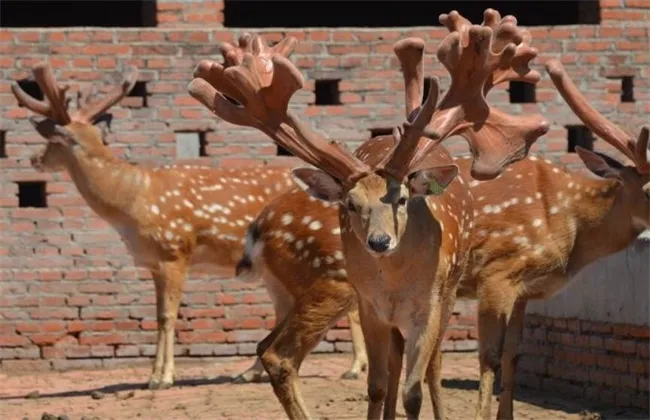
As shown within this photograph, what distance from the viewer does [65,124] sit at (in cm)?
1406

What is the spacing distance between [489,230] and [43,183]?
5.44 metres

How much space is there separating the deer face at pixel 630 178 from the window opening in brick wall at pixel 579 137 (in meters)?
4.51

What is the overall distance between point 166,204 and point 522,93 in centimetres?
385

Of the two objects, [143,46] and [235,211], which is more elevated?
[143,46]

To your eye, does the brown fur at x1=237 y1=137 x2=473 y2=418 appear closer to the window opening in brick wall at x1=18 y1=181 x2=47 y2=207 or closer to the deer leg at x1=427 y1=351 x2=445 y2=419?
the deer leg at x1=427 y1=351 x2=445 y2=419

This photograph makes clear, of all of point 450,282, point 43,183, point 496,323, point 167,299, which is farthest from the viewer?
point 43,183

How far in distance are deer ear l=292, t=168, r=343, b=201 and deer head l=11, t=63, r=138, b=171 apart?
5.49 meters

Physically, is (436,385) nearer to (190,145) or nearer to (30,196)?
(190,145)

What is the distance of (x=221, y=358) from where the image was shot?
1489 cm

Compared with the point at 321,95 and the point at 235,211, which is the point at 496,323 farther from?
the point at 321,95

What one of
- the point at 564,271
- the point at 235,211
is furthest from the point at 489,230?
the point at 235,211

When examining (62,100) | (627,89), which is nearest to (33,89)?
(62,100)

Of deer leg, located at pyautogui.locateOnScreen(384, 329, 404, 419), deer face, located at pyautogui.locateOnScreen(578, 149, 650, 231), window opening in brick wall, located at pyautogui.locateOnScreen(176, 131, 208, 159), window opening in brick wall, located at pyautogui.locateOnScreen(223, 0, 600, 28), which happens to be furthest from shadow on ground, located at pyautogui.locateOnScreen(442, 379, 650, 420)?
window opening in brick wall, located at pyautogui.locateOnScreen(223, 0, 600, 28)

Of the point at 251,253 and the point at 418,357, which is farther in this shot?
the point at 251,253
